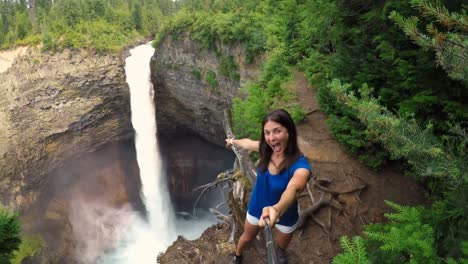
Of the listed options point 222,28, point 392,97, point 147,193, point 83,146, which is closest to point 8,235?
point 392,97

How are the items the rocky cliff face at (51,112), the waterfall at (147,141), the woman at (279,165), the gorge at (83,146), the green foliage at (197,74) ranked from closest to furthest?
the woman at (279,165), the rocky cliff face at (51,112), the gorge at (83,146), the green foliage at (197,74), the waterfall at (147,141)

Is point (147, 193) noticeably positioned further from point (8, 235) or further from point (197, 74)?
point (8, 235)

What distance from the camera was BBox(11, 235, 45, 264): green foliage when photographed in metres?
21.0

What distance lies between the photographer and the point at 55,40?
90.1ft

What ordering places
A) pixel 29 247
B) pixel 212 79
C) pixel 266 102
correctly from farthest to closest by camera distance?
pixel 212 79, pixel 29 247, pixel 266 102

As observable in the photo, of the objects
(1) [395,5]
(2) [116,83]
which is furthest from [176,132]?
(1) [395,5]

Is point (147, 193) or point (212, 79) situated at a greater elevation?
point (212, 79)

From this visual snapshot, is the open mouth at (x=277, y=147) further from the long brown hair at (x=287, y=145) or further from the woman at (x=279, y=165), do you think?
the long brown hair at (x=287, y=145)

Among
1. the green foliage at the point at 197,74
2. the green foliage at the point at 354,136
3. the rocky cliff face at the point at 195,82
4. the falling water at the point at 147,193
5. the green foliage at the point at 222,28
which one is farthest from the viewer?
the falling water at the point at 147,193

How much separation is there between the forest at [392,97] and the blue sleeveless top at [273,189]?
2.63 feet

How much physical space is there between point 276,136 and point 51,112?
2642cm

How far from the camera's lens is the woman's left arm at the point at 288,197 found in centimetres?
251

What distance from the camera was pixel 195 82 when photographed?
24.5m

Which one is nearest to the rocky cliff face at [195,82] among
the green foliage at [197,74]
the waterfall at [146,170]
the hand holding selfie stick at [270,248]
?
the green foliage at [197,74]
